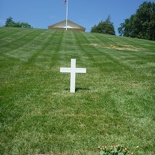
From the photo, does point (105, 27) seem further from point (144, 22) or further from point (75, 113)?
point (75, 113)

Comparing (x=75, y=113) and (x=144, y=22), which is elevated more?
(x=144, y=22)

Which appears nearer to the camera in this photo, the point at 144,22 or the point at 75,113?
the point at 75,113

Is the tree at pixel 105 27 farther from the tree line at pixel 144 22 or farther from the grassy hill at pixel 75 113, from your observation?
the grassy hill at pixel 75 113

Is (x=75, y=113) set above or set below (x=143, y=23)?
below

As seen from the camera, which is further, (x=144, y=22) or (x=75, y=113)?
(x=144, y=22)

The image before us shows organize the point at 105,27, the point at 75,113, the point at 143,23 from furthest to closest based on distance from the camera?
the point at 105,27 → the point at 143,23 → the point at 75,113

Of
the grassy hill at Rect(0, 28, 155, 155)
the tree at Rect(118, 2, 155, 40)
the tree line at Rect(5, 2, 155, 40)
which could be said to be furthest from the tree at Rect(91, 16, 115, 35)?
the grassy hill at Rect(0, 28, 155, 155)

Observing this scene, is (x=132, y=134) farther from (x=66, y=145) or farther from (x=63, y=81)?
(x=63, y=81)

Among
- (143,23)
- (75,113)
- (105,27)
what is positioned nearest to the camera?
(75,113)

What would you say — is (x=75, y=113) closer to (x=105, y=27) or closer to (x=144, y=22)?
(x=144, y=22)

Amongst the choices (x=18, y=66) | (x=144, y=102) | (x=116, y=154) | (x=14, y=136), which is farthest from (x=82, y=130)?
(x=18, y=66)

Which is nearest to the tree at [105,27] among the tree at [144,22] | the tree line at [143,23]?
the tree line at [143,23]

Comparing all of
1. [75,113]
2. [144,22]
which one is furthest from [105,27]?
[75,113]

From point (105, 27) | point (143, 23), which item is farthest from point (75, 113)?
point (105, 27)
